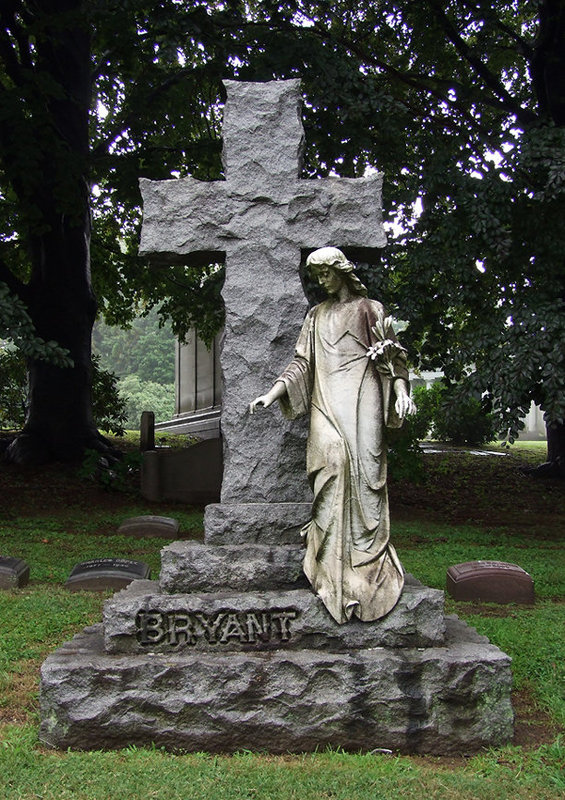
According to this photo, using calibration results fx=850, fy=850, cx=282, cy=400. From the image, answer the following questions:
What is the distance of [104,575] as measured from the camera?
7.80 m

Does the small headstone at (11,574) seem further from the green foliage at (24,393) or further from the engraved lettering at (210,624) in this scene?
the green foliage at (24,393)

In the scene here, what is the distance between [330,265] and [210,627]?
2116 mm

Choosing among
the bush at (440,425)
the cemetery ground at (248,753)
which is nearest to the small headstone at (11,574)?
the cemetery ground at (248,753)

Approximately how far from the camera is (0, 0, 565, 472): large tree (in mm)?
10125

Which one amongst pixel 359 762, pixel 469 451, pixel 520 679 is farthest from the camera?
pixel 469 451

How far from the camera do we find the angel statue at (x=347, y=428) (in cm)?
455

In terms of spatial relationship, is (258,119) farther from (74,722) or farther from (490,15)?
(490,15)

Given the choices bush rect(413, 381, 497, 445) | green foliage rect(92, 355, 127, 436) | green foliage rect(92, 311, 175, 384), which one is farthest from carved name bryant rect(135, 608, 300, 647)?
green foliage rect(92, 311, 175, 384)

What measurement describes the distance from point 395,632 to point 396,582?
26 cm

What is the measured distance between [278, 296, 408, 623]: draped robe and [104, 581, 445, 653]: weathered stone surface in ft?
0.31

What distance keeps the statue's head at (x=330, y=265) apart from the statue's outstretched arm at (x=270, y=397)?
70 centimetres

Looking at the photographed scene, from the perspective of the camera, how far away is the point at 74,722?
4.35 meters

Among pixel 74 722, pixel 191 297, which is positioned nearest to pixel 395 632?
pixel 74 722

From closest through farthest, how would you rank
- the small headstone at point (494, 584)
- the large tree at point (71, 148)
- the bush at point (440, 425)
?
the small headstone at point (494, 584)
the large tree at point (71, 148)
the bush at point (440, 425)
